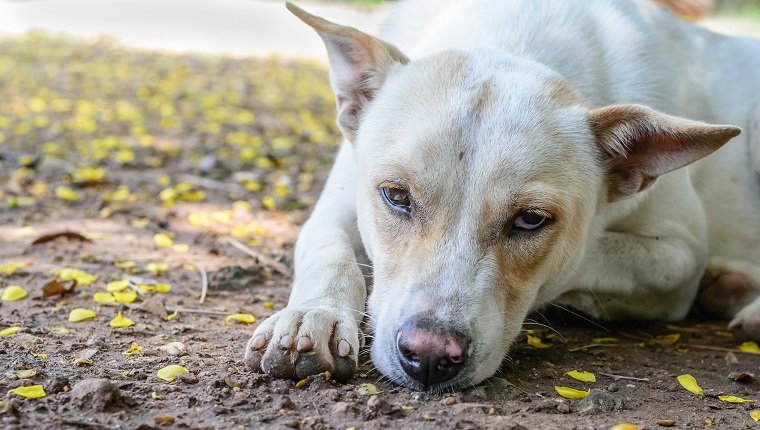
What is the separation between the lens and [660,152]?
342 cm

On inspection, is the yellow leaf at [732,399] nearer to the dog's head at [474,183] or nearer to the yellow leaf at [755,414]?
the yellow leaf at [755,414]

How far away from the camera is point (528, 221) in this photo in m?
3.19

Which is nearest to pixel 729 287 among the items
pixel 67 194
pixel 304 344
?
pixel 304 344

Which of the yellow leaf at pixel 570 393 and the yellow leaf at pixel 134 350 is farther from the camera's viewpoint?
the yellow leaf at pixel 134 350

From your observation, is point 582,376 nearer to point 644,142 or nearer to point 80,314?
point 644,142

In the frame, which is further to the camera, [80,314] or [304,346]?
[80,314]

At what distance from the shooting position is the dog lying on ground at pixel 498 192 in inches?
119

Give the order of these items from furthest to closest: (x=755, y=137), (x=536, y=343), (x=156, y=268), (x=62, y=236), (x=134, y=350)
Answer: (x=62, y=236)
(x=755, y=137)
(x=156, y=268)
(x=536, y=343)
(x=134, y=350)

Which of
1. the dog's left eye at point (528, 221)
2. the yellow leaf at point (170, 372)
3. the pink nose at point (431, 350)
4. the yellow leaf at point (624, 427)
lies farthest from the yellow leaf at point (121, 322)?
the yellow leaf at point (624, 427)

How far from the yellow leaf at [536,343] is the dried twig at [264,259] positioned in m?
1.37

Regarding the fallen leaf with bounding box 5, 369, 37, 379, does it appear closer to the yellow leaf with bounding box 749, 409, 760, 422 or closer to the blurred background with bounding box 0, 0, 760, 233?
the yellow leaf with bounding box 749, 409, 760, 422

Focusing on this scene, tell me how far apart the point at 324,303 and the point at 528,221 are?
30.4 inches

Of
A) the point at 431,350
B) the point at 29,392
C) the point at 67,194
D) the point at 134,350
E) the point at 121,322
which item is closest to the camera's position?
the point at 29,392

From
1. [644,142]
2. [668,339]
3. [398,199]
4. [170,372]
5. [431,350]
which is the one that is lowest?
[170,372]
